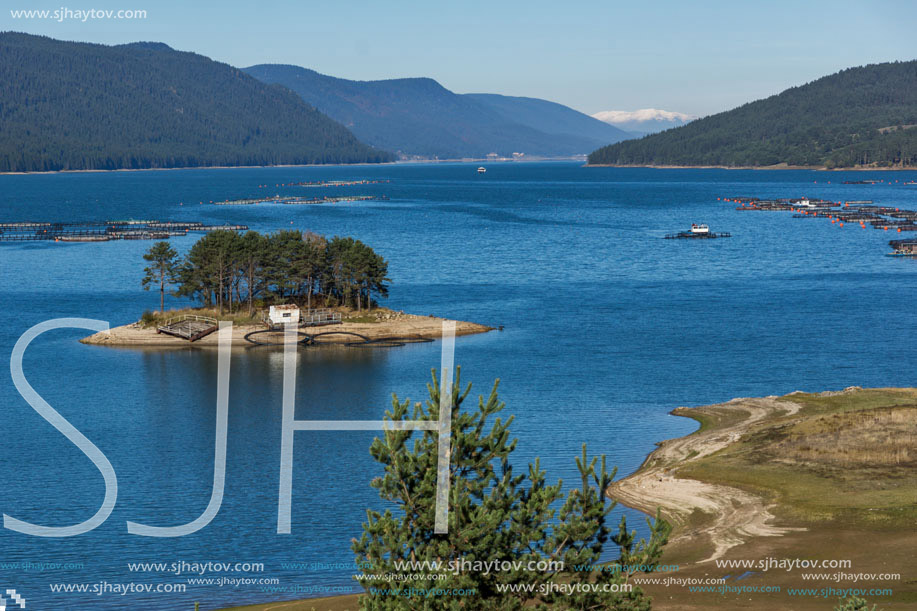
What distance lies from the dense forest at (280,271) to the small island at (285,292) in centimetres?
9

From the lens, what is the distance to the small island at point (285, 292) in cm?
9250

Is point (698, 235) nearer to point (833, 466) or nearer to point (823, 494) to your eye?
point (833, 466)

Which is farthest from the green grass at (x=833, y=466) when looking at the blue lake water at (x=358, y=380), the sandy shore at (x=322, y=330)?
the sandy shore at (x=322, y=330)

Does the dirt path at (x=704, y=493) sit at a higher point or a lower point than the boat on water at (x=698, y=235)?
lower

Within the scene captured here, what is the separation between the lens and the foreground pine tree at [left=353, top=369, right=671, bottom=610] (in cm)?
2261

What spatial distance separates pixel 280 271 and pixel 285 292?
3.61m

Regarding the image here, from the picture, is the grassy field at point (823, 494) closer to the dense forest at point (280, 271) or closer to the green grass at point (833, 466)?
the green grass at point (833, 466)

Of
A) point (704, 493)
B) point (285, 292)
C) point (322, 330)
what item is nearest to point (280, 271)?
point (285, 292)

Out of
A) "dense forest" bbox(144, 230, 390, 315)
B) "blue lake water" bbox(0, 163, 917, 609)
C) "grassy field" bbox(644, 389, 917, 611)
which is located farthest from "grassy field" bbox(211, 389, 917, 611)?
"dense forest" bbox(144, 230, 390, 315)

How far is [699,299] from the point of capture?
11588cm

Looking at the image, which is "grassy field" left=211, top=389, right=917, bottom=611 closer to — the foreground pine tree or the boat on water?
the foreground pine tree

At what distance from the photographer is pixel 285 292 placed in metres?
99.2

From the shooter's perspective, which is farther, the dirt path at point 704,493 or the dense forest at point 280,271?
the dense forest at point 280,271

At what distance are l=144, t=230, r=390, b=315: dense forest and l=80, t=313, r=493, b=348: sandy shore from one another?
444 centimetres
